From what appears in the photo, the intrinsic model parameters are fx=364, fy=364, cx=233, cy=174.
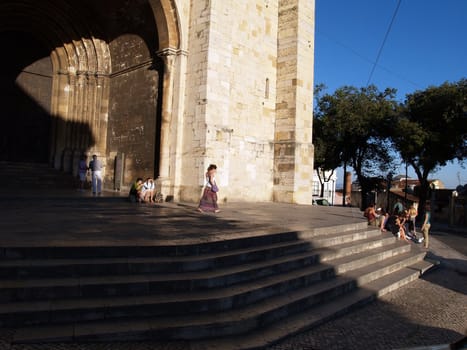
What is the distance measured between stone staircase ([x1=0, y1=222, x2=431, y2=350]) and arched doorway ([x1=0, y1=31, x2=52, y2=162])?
12.3 metres

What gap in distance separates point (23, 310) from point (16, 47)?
14.4 m

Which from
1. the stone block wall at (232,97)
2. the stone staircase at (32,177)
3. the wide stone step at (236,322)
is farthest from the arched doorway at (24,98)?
the wide stone step at (236,322)

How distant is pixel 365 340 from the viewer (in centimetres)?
410

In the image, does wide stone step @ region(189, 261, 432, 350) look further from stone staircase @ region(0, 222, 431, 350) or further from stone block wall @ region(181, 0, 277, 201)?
stone block wall @ region(181, 0, 277, 201)

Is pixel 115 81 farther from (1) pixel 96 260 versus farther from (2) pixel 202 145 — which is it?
(1) pixel 96 260

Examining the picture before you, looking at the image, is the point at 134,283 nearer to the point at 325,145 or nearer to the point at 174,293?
the point at 174,293

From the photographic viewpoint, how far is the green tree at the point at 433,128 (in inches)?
941

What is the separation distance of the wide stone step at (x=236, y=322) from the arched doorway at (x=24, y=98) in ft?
43.1

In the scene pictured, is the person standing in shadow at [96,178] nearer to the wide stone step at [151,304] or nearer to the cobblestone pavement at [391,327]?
the wide stone step at [151,304]

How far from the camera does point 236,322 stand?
3.82 meters

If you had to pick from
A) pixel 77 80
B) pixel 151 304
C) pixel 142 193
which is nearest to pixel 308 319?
pixel 151 304

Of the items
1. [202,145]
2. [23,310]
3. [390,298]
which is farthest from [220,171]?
[23,310]

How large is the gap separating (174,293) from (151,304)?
387 mm

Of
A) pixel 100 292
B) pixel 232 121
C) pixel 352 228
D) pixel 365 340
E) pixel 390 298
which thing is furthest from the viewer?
pixel 232 121
